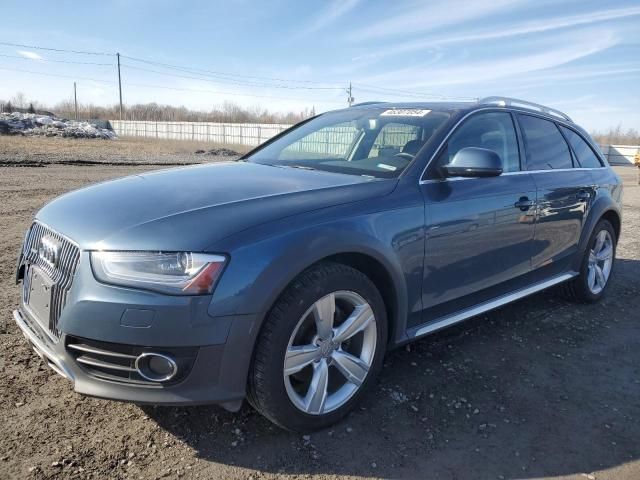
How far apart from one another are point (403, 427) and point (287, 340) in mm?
888

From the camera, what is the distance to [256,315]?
89.7 inches

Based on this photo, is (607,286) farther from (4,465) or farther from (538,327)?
(4,465)

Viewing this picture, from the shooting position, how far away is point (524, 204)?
3789 mm

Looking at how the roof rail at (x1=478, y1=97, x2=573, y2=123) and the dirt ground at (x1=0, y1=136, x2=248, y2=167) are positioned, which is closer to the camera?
the roof rail at (x1=478, y1=97, x2=573, y2=123)

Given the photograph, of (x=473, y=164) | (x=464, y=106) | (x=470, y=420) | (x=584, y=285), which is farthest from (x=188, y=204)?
(x=584, y=285)

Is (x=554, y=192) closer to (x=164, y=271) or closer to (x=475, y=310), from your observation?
(x=475, y=310)

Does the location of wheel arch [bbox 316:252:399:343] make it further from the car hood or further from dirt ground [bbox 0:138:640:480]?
dirt ground [bbox 0:138:640:480]

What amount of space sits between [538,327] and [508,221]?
47.6 inches

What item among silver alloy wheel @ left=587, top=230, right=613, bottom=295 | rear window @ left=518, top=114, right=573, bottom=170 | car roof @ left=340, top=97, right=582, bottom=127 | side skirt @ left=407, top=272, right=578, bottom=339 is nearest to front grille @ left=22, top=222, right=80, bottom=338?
side skirt @ left=407, top=272, right=578, bottom=339

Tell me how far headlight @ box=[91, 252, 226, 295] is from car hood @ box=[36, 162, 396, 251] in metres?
0.04

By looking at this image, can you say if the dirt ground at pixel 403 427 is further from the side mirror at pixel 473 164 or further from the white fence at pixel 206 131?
the white fence at pixel 206 131

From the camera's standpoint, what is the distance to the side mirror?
3164mm

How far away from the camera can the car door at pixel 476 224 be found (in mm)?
Answer: 3150

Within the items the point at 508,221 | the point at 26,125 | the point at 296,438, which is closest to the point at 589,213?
the point at 508,221
